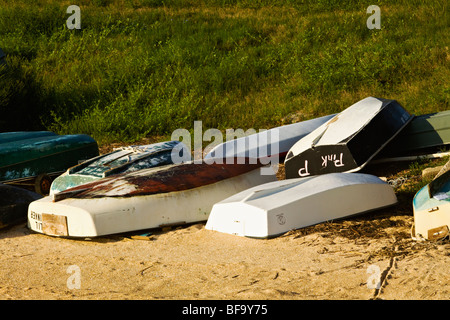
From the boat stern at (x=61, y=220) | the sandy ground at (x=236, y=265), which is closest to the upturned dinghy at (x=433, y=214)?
the sandy ground at (x=236, y=265)

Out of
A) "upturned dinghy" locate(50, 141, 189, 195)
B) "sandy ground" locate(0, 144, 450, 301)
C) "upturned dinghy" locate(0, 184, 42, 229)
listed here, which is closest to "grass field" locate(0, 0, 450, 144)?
"upturned dinghy" locate(50, 141, 189, 195)

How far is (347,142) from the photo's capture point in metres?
6.75

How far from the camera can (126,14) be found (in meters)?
15.1

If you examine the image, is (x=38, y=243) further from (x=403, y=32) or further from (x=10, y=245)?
(x=403, y=32)

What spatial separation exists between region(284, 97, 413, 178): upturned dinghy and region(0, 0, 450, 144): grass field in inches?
87.3

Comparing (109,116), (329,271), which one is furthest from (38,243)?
(109,116)

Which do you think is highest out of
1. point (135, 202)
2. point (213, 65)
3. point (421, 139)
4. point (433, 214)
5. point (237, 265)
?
point (213, 65)

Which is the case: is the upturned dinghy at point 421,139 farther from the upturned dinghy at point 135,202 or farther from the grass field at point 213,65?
the upturned dinghy at point 135,202

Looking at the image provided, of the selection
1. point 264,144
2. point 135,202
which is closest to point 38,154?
point 135,202

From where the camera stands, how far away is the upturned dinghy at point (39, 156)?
718cm

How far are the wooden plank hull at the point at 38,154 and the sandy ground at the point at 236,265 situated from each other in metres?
1.66

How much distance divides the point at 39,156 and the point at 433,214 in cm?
465

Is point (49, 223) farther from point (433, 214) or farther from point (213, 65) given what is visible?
point (213, 65)

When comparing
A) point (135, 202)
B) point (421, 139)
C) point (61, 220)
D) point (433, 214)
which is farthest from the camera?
point (421, 139)
